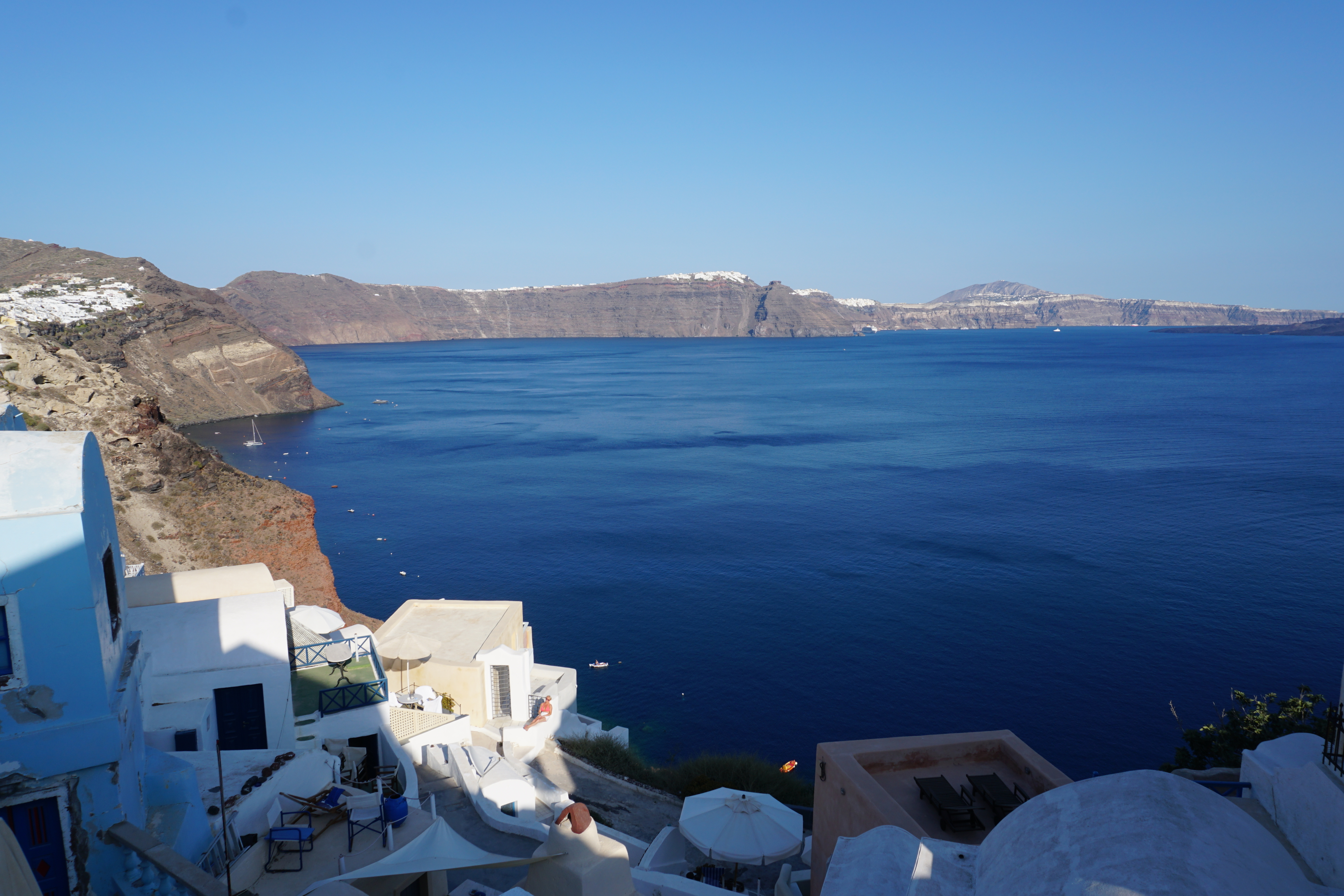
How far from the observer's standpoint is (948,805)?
1027 cm

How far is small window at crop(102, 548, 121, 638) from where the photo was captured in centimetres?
820

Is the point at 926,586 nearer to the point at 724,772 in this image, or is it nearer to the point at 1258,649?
the point at 1258,649

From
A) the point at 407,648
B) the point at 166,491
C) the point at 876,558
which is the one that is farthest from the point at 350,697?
the point at 876,558

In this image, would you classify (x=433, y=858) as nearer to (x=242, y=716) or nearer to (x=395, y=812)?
(x=395, y=812)

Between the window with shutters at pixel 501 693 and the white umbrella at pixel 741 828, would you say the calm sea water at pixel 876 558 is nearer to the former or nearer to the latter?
the window with shutters at pixel 501 693

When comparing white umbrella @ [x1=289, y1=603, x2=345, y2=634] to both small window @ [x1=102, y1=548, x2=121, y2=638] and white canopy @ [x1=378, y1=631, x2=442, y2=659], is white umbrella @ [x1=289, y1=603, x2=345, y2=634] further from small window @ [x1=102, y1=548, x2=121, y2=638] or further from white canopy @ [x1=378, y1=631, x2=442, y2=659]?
small window @ [x1=102, y1=548, x2=121, y2=638]

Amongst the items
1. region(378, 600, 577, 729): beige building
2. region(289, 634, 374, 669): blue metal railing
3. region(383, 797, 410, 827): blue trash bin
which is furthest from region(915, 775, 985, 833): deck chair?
region(378, 600, 577, 729): beige building

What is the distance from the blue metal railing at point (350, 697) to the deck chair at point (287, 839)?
545cm

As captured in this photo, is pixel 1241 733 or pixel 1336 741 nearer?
pixel 1336 741

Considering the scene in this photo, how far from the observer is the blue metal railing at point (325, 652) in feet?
56.0

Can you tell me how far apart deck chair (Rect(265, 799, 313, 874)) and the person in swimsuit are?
11.0m

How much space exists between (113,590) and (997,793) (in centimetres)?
1048

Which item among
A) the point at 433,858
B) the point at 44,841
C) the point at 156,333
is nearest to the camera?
the point at 44,841

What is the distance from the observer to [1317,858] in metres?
5.97
